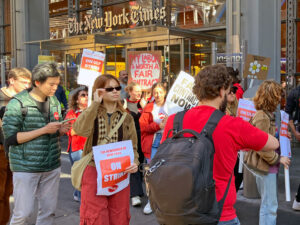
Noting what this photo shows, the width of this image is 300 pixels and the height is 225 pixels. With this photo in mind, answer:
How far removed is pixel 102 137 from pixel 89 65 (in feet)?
7.47

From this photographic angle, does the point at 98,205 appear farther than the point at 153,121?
No

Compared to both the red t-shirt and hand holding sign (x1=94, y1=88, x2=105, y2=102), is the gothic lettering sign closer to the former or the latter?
hand holding sign (x1=94, y1=88, x2=105, y2=102)

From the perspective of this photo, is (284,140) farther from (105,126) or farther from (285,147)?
(105,126)

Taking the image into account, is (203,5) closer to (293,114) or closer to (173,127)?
(293,114)

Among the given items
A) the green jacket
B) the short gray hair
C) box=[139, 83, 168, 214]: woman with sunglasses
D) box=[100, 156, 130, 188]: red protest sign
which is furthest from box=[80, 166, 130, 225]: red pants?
box=[139, 83, 168, 214]: woman with sunglasses

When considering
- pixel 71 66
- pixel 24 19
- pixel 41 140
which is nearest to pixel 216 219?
pixel 41 140

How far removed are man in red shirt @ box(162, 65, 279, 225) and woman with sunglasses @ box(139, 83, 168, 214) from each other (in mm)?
3278

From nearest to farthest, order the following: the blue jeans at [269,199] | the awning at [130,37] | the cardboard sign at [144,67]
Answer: the blue jeans at [269,199] < the cardboard sign at [144,67] < the awning at [130,37]

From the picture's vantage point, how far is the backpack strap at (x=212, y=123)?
2.58 m

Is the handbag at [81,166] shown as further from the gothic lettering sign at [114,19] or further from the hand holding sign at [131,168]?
the gothic lettering sign at [114,19]

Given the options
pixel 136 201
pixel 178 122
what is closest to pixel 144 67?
pixel 136 201

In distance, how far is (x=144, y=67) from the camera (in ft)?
32.3

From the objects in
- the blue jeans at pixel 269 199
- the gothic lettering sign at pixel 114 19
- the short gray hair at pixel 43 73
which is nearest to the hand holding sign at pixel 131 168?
the short gray hair at pixel 43 73

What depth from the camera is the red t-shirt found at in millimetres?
2611
